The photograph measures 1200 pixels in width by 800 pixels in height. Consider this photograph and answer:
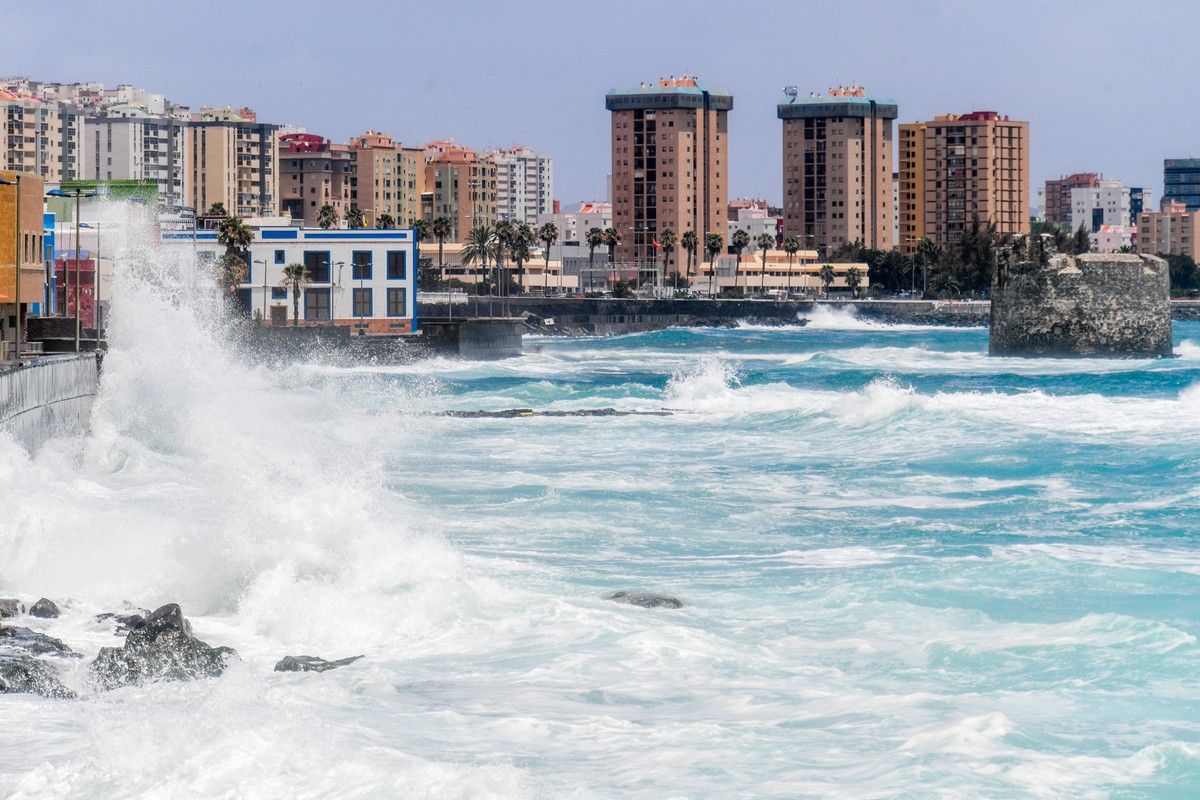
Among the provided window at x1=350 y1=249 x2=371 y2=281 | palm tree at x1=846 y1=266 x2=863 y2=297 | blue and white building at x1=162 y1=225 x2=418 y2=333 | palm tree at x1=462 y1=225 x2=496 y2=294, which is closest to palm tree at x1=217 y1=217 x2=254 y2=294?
blue and white building at x1=162 y1=225 x2=418 y2=333

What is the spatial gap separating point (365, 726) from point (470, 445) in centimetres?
1926

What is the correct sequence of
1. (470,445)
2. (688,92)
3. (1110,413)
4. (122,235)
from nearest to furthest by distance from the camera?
(470,445)
(1110,413)
(122,235)
(688,92)

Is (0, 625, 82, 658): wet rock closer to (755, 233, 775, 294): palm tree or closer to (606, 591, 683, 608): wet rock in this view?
(606, 591, 683, 608): wet rock

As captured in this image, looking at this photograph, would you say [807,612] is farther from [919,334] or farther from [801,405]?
[919,334]

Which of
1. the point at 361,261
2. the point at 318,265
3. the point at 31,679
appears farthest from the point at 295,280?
the point at 31,679

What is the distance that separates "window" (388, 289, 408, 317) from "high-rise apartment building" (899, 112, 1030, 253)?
110446 mm

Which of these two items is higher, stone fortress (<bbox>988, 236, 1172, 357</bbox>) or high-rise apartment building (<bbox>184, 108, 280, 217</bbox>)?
high-rise apartment building (<bbox>184, 108, 280, 217</bbox>)

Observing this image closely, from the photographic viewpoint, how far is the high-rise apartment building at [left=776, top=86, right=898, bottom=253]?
178375mm

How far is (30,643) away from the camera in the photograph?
40.1ft

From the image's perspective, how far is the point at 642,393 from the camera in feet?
146

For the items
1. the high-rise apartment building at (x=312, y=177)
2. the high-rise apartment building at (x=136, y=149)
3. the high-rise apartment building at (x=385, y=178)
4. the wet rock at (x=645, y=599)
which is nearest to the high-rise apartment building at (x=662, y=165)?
the high-rise apartment building at (x=385, y=178)

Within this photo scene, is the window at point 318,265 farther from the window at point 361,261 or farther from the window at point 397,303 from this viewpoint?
the window at point 397,303

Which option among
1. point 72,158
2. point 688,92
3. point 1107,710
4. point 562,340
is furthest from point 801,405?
point 688,92

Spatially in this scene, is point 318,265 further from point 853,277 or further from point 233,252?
point 853,277
